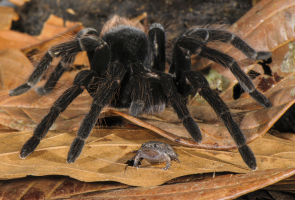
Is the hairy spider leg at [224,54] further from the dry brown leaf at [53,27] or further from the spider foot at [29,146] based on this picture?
the dry brown leaf at [53,27]

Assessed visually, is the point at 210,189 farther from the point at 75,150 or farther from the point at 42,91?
the point at 42,91

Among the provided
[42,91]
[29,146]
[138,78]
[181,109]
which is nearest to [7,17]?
[42,91]

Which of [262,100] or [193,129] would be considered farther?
[262,100]

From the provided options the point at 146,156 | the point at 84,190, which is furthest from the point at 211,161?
the point at 84,190

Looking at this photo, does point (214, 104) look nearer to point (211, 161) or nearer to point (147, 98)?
point (211, 161)

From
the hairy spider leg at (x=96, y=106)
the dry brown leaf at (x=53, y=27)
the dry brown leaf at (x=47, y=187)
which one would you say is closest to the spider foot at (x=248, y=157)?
the dry brown leaf at (x=47, y=187)

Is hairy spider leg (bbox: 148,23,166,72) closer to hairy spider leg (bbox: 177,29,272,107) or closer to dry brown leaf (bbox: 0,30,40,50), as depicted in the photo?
hairy spider leg (bbox: 177,29,272,107)
